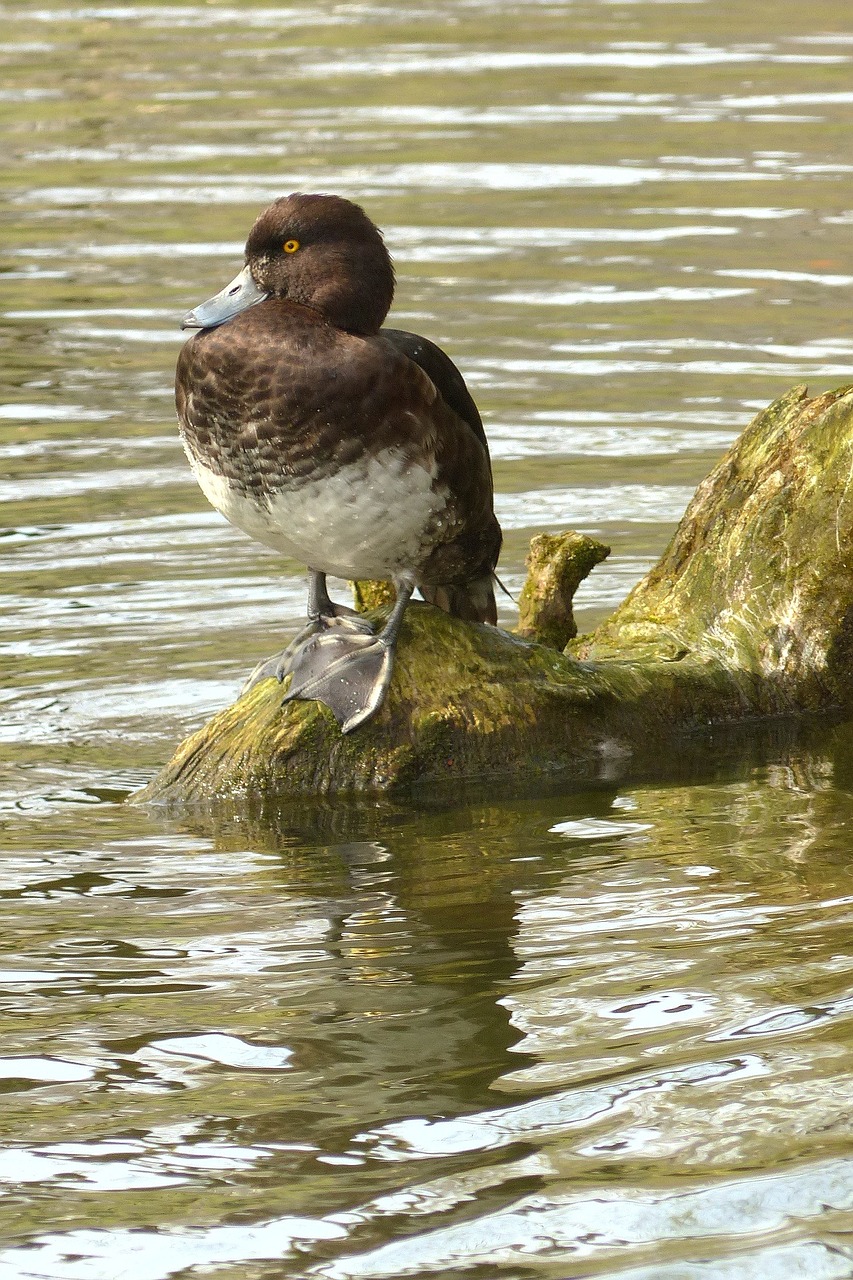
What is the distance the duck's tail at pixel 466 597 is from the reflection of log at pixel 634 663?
19 centimetres

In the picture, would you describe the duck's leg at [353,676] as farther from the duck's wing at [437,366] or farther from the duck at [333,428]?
the duck's wing at [437,366]

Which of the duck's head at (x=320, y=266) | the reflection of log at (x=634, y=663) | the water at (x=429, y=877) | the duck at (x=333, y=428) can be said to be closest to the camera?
the water at (x=429, y=877)

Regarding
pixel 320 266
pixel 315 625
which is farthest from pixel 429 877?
pixel 320 266

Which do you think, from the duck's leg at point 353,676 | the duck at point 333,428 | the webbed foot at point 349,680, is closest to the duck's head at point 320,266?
the duck at point 333,428

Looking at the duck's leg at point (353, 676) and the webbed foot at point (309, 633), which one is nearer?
the duck's leg at point (353, 676)

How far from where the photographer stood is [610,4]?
749 inches

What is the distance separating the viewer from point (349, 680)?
5.24 m

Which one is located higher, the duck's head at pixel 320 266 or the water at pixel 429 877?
the duck's head at pixel 320 266

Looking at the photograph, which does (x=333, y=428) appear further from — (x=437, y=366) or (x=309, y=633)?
(x=309, y=633)

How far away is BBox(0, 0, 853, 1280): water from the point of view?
125 inches

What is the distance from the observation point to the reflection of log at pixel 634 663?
5.37 metres

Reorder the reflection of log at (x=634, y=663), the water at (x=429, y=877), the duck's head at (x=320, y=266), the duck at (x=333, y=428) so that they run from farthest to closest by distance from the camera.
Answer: the reflection of log at (x=634, y=663)
the duck's head at (x=320, y=266)
the duck at (x=333, y=428)
the water at (x=429, y=877)

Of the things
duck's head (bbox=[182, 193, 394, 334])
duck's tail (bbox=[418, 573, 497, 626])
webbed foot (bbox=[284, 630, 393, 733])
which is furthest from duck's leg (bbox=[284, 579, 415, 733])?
duck's head (bbox=[182, 193, 394, 334])

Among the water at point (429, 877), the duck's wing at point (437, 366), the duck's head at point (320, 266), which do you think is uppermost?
the duck's head at point (320, 266)
